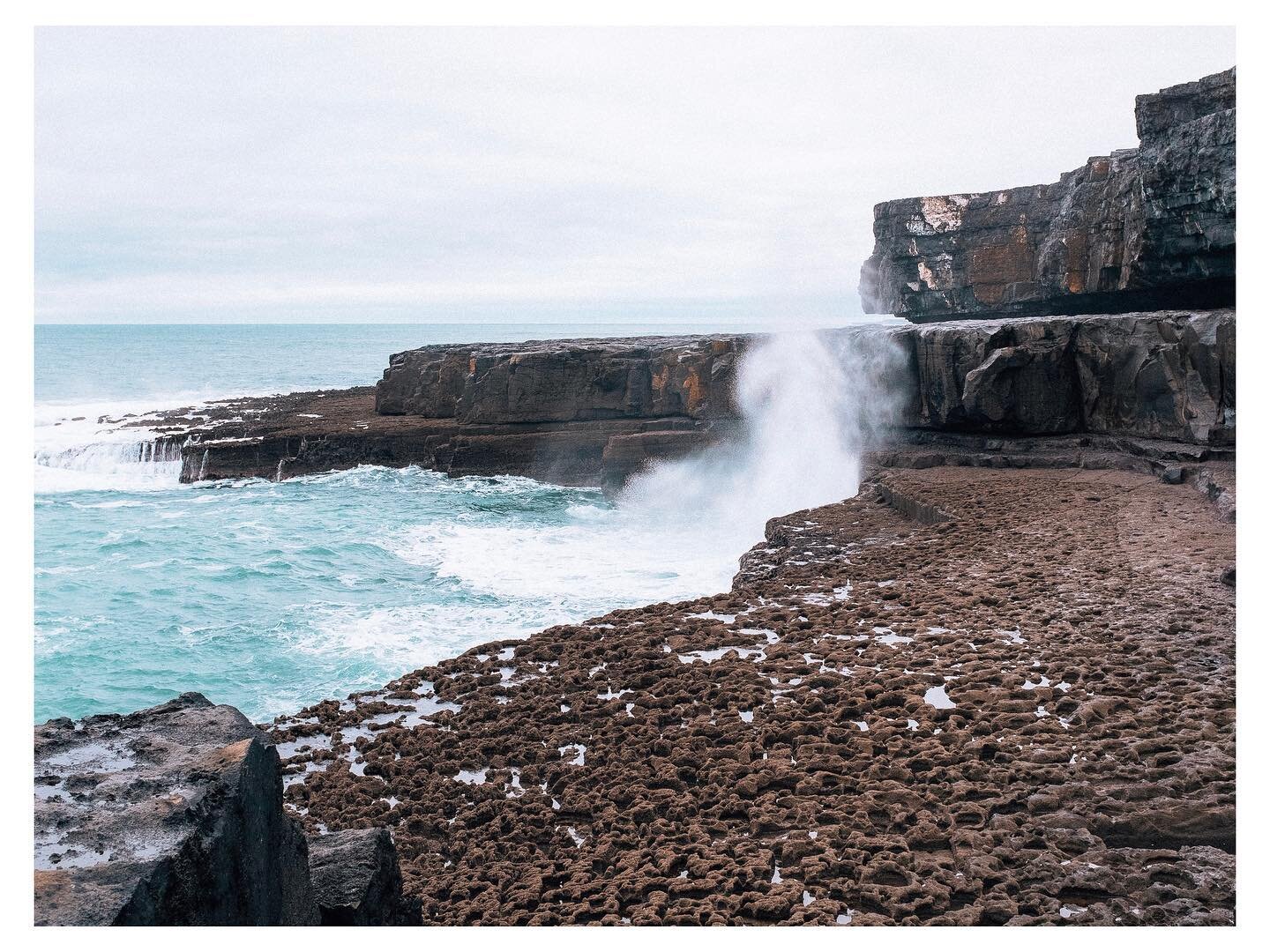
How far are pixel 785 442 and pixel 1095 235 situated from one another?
6.83m

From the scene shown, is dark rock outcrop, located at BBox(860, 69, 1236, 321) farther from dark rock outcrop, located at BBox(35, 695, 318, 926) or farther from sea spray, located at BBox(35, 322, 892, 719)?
dark rock outcrop, located at BBox(35, 695, 318, 926)

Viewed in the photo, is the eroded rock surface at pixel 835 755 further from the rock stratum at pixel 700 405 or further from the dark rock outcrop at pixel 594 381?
the dark rock outcrop at pixel 594 381

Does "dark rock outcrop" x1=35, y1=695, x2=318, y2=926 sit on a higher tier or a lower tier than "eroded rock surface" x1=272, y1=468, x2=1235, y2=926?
higher

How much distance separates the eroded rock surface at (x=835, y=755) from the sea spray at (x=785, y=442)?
912 centimetres

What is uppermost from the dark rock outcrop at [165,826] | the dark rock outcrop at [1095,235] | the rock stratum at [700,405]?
the dark rock outcrop at [1095,235]

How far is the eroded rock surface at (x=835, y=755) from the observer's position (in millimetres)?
4660

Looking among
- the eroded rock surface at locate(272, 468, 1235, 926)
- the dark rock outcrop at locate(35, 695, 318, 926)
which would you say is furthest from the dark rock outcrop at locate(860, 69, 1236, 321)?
the dark rock outcrop at locate(35, 695, 318, 926)

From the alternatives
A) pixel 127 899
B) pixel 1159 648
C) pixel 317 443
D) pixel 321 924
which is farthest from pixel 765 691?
pixel 317 443

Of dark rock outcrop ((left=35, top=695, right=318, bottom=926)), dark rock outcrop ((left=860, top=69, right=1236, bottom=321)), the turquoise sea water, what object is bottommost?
the turquoise sea water

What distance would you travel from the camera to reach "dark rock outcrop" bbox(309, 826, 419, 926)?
3.83 metres

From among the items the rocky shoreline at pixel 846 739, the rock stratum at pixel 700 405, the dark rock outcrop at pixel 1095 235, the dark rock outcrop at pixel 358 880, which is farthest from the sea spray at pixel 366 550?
the dark rock outcrop at pixel 358 880

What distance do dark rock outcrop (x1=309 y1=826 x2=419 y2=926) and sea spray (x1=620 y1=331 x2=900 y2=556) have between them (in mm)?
13700

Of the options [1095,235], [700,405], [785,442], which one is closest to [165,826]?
[1095,235]

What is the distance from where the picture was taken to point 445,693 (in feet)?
25.6
